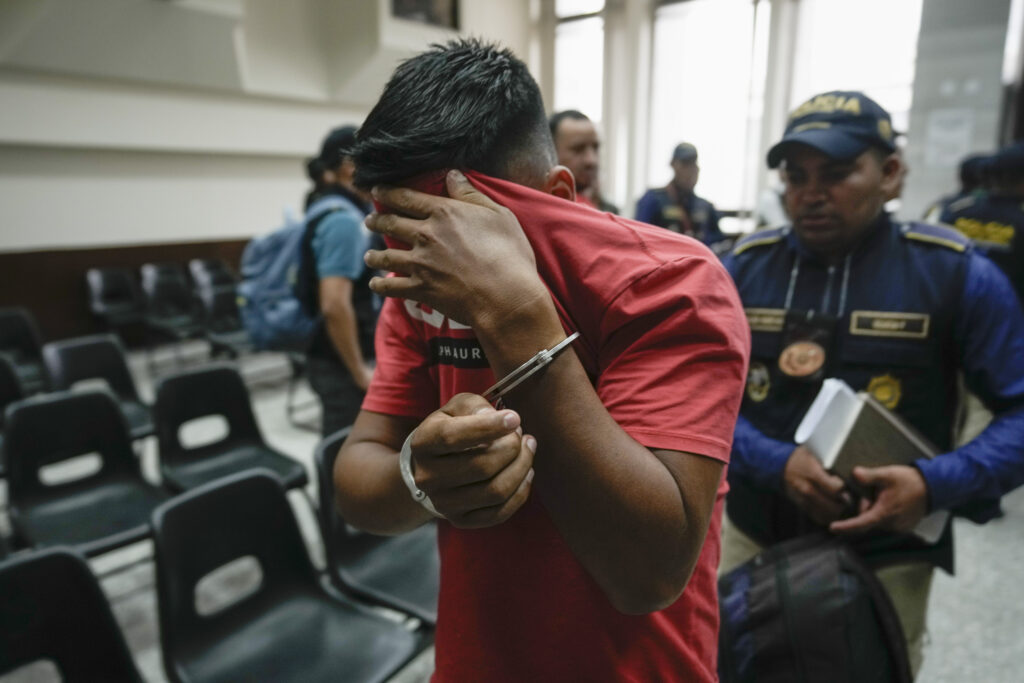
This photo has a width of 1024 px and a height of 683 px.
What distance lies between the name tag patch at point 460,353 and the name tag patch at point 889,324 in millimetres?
953

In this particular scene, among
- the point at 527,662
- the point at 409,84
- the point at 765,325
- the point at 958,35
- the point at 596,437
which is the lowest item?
the point at 527,662

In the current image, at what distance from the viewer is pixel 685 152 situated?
2129 millimetres

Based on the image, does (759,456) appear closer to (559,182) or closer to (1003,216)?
(559,182)

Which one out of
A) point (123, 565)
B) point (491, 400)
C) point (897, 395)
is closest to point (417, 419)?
point (491, 400)

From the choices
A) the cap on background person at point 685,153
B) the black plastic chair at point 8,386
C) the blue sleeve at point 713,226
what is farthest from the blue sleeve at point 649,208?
the black plastic chair at point 8,386

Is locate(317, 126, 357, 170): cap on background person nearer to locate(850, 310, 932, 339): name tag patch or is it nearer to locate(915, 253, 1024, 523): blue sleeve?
locate(850, 310, 932, 339): name tag patch

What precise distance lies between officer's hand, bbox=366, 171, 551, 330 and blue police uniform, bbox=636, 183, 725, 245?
2.08 metres

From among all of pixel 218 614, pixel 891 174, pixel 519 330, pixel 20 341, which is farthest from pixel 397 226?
pixel 20 341

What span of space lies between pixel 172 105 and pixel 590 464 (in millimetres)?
6233

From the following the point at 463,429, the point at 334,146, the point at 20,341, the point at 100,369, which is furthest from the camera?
the point at 20,341

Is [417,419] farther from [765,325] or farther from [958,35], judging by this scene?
[958,35]

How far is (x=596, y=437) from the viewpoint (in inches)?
17.5

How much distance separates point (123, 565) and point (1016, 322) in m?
2.98

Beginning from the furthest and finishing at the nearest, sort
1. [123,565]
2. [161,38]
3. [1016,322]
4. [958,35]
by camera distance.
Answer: [161,38] < [958,35] < [123,565] < [1016,322]
